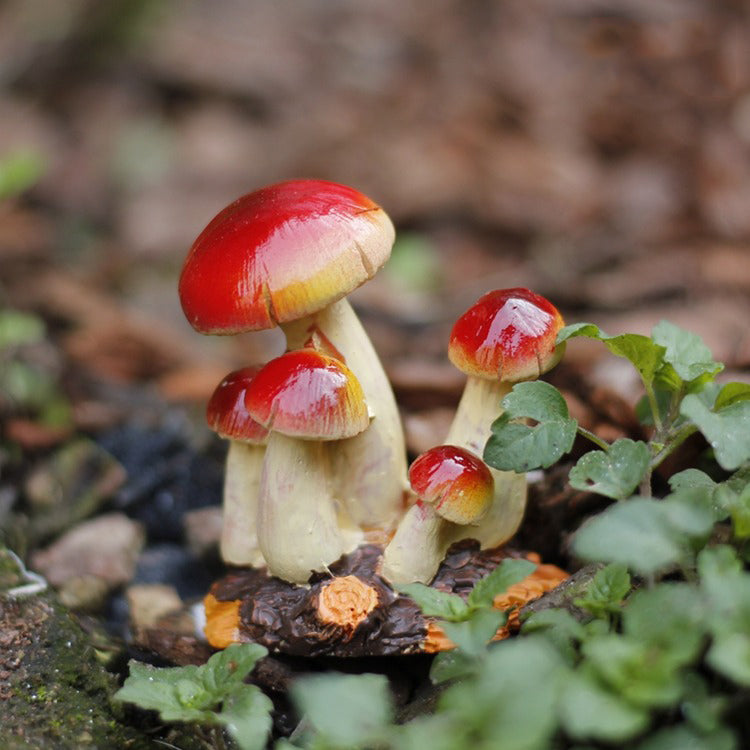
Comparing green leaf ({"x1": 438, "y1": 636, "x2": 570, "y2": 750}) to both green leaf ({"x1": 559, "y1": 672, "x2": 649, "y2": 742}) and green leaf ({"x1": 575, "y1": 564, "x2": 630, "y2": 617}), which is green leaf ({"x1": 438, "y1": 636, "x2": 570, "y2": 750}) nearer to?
green leaf ({"x1": 559, "y1": 672, "x2": 649, "y2": 742})

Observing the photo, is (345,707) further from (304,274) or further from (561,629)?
(304,274)

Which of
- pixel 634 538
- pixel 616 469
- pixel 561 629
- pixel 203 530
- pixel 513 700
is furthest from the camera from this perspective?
pixel 203 530

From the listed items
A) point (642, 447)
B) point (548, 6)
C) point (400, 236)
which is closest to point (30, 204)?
point (400, 236)

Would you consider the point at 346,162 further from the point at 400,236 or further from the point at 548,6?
the point at 548,6

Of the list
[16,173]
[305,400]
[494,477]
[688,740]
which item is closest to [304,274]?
[305,400]

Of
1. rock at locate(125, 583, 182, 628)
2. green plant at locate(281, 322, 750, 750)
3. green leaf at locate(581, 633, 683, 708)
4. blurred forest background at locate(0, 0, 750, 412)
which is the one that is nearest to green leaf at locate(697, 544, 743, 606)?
green plant at locate(281, 322, 750, 750)

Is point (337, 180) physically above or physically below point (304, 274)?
below
